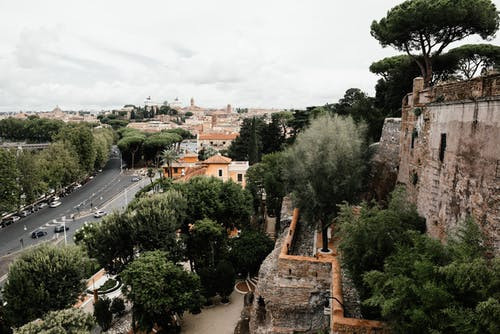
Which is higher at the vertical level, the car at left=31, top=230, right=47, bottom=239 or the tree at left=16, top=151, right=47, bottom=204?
the tree at left=16, top=151, right=47, bottom=204

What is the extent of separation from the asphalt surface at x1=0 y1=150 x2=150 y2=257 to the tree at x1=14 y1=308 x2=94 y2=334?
11.0m

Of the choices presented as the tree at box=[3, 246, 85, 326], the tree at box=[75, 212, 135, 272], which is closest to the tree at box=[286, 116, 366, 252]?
the tree at box=[75, 212, 135, 272]

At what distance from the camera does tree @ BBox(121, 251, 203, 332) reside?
1573cm

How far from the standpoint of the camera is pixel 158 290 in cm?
1581

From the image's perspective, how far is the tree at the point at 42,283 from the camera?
15016 mm

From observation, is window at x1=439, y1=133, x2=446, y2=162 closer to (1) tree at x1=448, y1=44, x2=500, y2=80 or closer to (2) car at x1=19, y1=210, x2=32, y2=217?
(1) tree at x1=448, y1=44, x2=500, y2=80

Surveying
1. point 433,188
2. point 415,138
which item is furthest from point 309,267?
point 415,138

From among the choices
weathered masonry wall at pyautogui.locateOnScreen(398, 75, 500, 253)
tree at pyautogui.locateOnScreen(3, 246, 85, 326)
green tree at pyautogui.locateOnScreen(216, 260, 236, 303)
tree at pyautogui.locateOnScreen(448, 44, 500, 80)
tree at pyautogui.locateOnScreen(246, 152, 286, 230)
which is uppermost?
tree at pyautogui.locateOnScreen(448, 44, 500, 80)

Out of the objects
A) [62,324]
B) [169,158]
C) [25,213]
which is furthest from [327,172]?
[25,213]

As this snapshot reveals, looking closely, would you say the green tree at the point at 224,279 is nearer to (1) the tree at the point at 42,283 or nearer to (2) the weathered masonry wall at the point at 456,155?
(1) the tree at the point at 42,283

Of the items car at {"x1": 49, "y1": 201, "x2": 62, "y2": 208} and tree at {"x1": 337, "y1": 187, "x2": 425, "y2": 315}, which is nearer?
tree at {"x1": 337, "y1": 187, "x2": 425, "y2": 315}

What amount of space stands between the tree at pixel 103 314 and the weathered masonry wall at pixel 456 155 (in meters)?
16.2

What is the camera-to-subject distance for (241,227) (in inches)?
1031

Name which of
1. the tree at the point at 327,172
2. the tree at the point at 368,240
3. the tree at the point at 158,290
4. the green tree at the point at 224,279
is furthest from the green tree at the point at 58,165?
the tree at the point at 368,240
